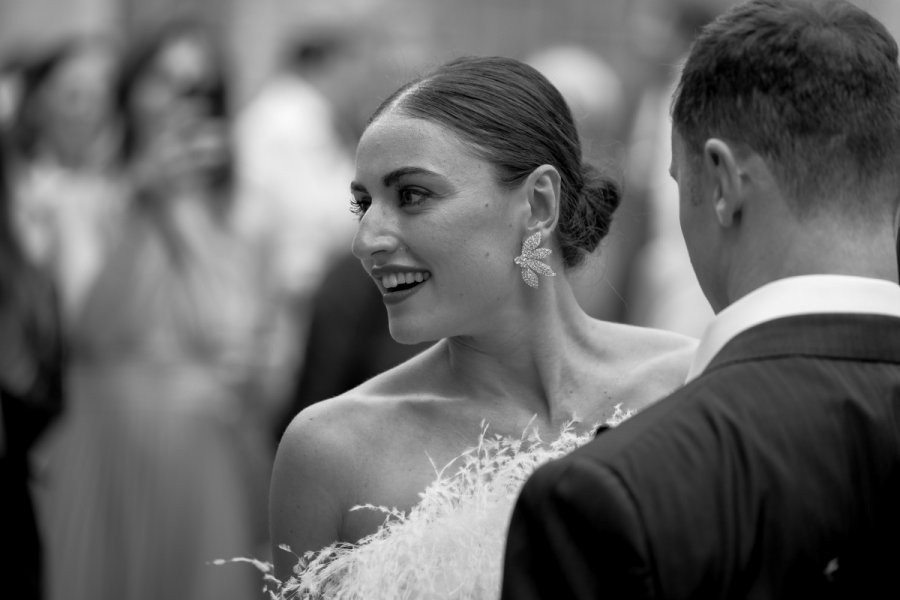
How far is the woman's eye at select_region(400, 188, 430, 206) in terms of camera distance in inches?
119

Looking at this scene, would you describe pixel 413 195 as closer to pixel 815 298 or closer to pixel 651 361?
pixel 651 361

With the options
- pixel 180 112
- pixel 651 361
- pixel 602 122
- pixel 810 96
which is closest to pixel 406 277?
pixel 651 361

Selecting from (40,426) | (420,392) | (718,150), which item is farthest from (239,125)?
(718,150)

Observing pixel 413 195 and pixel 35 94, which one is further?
pixel 35 94

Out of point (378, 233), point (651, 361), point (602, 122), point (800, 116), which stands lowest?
point (651, 361)

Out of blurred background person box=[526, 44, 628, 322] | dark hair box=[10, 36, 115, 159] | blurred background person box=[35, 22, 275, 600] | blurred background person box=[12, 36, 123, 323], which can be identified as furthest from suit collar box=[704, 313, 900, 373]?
dark hair box=[10, 36, 115, 159]

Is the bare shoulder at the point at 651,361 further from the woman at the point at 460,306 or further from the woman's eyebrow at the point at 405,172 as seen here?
the woman's eyebrow at the point at 405,172

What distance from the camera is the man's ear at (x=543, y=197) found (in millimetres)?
3139

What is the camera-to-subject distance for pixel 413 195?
9.95ft

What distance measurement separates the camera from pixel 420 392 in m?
3.22

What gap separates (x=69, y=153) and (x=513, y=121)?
156 inches

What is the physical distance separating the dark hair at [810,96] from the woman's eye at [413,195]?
3.01 ft

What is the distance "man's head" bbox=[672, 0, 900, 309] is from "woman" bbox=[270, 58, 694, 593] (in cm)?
90

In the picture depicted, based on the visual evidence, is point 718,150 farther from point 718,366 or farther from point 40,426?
point 40,426
